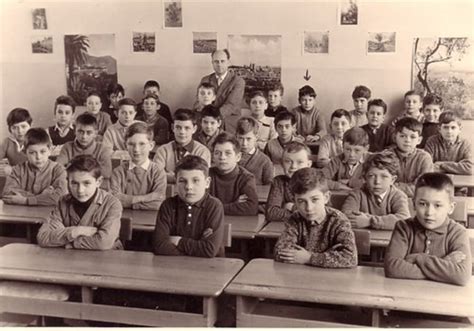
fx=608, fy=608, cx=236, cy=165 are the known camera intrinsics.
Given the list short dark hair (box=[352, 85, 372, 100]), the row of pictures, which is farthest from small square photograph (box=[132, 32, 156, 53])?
short dark hair (box=[352, 85, 372, 100])

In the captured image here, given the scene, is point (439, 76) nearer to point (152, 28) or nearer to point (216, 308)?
point (152, 28)

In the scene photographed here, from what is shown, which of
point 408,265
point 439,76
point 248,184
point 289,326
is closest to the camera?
point 289,326

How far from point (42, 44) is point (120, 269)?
156 inches

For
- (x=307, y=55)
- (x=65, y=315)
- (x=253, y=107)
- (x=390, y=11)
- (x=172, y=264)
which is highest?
(x=390, y=11)

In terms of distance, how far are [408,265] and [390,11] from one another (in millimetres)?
3303

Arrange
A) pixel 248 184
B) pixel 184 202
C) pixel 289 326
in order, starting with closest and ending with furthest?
pixel 289 326 < pixel 184 202 < pixel 248 184

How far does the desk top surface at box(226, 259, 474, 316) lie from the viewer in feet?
5.16

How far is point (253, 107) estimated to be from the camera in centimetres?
461

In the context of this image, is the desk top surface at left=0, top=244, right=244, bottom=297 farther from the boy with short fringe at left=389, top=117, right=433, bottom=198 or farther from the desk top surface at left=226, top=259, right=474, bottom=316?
the boy with short fringe at left=389, top=117, right=433, bottom=198

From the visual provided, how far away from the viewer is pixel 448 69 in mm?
4551

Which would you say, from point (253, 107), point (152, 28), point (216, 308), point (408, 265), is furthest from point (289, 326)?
point (152, 28)

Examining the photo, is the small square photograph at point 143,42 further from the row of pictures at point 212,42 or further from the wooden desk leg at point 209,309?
the wooden desk leg at point 209,309

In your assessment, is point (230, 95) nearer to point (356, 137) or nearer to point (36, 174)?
point (356, 137)

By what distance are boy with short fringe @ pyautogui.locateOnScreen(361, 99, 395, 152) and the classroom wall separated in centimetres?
30
